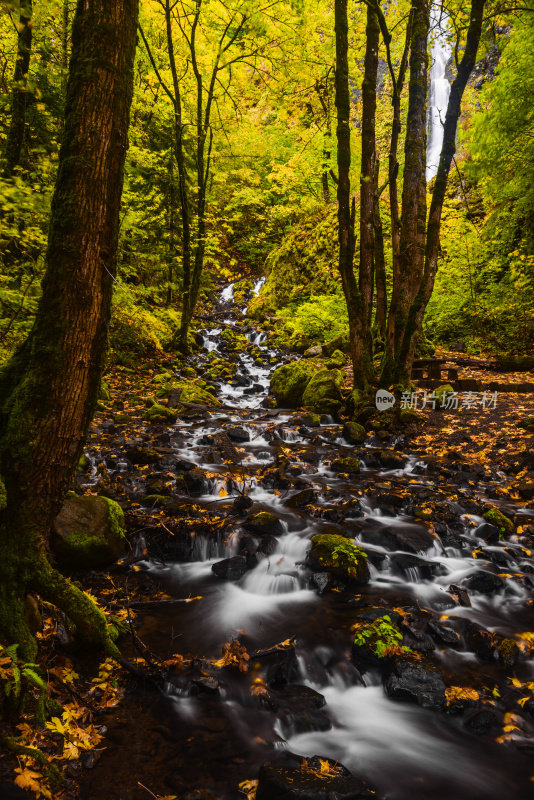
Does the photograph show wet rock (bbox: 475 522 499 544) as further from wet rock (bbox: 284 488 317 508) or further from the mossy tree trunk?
the mossy tree trunk

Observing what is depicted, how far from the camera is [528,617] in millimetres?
4188

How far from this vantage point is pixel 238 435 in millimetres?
9070

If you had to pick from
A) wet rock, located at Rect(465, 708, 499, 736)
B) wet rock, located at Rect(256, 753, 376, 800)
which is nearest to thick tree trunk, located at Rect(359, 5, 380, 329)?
wet rock, located at Rect(465, 708, 499, 736)

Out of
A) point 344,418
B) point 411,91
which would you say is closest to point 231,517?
point 344,418

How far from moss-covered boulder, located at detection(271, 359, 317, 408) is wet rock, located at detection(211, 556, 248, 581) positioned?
742cm

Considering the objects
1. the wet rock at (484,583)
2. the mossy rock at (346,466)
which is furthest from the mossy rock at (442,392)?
the wet rock at (484,583)

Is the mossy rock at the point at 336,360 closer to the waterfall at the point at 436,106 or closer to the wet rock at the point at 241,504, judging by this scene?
the wet rock at the point at 241,504

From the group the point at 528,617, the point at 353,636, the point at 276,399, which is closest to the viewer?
the point at 353,636

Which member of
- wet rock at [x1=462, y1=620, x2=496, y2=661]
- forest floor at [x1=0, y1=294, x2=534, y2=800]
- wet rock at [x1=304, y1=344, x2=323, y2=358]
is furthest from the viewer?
wet rock at [x1=304, y1=344, x2=323, y2=358]

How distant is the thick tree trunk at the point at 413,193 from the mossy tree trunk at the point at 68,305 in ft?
23.0

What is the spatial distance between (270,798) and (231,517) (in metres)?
3.43

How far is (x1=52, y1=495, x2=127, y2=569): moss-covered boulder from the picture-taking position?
4129 millimetres

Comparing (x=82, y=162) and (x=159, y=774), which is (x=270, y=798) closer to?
(x=159, y=774)

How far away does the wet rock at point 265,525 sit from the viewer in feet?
17.6
